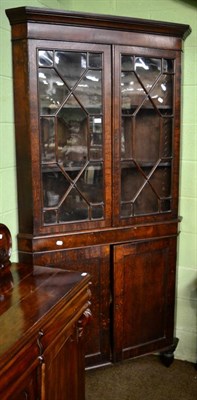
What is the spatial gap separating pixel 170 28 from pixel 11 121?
0.97 m

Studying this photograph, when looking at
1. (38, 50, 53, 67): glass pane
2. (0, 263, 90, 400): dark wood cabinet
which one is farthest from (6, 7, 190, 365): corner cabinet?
(0, 263, 90, 400): dark wood cabinet

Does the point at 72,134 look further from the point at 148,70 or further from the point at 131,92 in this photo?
the point at 148,70

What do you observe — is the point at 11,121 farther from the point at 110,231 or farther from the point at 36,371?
the point at 36,371

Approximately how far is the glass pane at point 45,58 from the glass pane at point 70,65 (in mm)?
34

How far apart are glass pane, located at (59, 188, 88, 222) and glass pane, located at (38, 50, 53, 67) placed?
0.62 metres

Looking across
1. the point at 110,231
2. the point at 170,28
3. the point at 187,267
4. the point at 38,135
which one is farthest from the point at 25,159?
the point at 187,267

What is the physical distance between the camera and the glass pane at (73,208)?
2.12 meters

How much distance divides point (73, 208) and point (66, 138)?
0.36m

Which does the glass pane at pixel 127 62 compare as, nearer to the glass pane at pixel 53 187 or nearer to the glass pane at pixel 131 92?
the glass pane at pixel 131 92

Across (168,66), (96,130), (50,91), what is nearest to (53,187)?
(96,130)

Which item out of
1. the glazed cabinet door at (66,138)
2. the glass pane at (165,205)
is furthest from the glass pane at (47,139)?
the glass pane at (165,205)

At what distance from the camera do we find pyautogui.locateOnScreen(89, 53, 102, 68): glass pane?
2051mm

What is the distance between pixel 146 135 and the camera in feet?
7.57

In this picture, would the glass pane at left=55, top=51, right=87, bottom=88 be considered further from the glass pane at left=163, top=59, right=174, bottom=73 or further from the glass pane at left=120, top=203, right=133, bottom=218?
the glass pane at left=120, top=203, right=133, bottom=218
